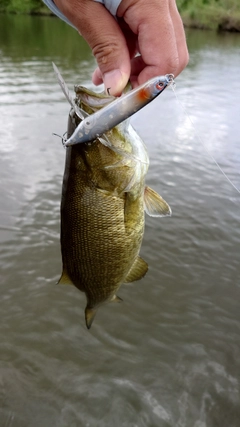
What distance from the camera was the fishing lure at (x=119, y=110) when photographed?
3.51ft

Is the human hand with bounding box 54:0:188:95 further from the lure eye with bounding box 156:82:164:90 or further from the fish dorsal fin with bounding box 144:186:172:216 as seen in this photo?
the fish dorsal fin with bounding box 144:186:172:216

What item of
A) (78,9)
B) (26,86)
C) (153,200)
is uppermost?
(78,9)

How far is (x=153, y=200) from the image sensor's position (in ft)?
6.12

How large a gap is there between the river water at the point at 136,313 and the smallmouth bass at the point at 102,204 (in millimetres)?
597

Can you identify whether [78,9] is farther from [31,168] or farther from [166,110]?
[166,110]

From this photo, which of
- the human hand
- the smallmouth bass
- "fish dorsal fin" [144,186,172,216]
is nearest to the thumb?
the human hand

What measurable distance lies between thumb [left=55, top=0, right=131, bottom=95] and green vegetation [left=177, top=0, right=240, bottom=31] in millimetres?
38296

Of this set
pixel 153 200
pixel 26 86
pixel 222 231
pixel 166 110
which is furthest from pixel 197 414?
pixel 26 86

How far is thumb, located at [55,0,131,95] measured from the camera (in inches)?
58.8

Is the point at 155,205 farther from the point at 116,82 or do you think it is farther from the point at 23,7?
the point at 23,7

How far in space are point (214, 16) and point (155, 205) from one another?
39395mm

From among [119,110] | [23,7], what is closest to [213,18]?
[23,7]

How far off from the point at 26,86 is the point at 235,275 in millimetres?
10377

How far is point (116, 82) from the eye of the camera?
1.48 meters
